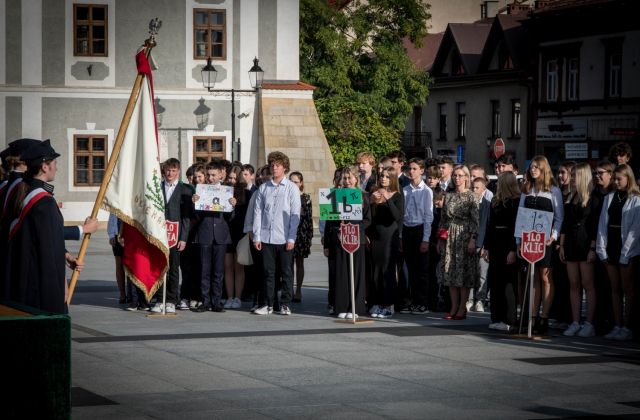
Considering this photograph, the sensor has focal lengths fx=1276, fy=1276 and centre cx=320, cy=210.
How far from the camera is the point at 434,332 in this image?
13953 mm

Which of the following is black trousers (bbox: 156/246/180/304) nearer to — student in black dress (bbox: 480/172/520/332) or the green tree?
student in black dress (bbox: 480/172/520/332)

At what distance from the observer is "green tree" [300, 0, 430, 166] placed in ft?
189

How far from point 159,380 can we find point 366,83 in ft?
170

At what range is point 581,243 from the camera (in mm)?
14039

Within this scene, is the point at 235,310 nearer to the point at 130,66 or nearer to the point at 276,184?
the point at 276,184

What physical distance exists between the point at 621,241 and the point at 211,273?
5.28 m

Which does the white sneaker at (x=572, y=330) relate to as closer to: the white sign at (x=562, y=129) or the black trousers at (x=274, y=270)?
the black trousers at (x=274, y=270)

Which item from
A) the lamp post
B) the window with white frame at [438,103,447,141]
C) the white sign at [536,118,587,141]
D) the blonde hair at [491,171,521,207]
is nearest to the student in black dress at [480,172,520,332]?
the blonde hair at [491,171,521,207]

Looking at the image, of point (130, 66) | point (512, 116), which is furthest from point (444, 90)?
point (130, 66)

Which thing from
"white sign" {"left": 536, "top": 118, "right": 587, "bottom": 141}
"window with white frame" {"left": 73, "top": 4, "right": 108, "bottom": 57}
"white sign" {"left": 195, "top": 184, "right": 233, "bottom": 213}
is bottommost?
"white sign" {"left": 195, "top": 184, "right": 233, "bottom": 213}

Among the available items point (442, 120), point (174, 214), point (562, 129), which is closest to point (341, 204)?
point (174, 214)

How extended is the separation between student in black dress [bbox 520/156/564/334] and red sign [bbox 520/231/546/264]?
0.14 metres

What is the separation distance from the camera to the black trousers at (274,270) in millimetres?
15609

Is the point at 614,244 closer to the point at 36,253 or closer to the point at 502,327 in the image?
the point at 502,327
